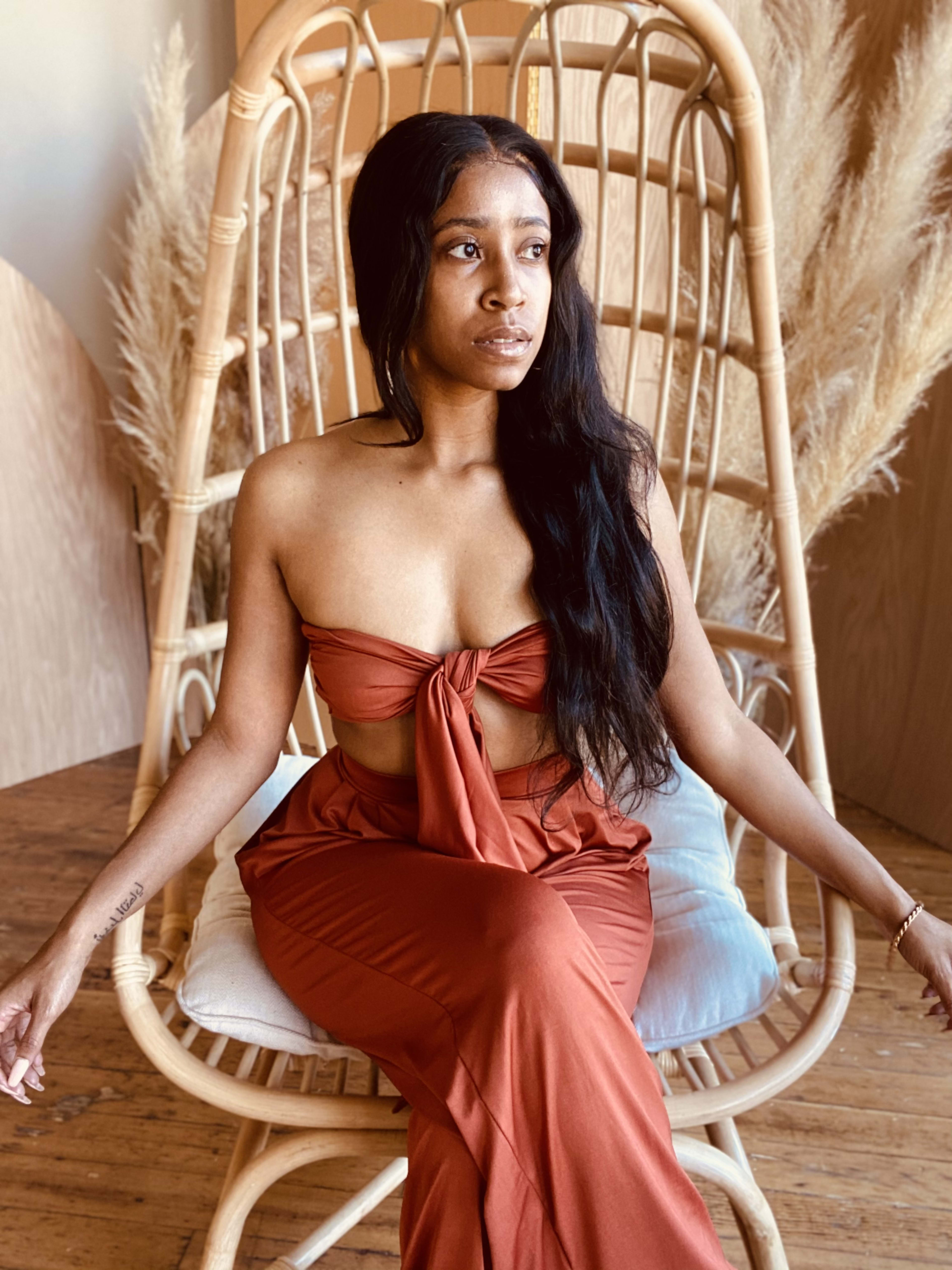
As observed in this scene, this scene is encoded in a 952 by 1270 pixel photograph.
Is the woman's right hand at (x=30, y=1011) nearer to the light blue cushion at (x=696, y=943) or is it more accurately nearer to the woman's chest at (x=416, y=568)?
the woman's chest at (x=416, y=568)

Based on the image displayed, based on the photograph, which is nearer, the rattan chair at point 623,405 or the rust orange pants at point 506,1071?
the rust orange pants at point 506,1071

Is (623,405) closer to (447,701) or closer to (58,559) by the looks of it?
(447,701)

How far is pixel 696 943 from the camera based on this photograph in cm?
124

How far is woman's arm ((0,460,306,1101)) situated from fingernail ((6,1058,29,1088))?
5.3 inches

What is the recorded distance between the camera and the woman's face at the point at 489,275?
1.10 meters

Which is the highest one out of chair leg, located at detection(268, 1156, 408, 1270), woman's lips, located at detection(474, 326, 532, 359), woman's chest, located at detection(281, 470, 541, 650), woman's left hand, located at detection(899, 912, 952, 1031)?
woman's lips, located at detection(474, 326, 532, 359)

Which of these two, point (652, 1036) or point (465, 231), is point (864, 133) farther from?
point (652, 1036)

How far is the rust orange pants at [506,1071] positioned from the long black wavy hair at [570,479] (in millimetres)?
225

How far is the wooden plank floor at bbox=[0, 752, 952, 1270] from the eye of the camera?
1.48 m

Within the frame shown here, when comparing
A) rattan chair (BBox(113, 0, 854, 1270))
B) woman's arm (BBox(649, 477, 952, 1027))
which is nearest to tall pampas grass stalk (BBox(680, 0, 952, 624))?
rattan chair (BBox(113, 0, 854, 1270))

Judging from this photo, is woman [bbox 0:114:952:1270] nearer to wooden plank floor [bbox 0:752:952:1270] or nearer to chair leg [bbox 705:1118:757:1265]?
chair leg [bbox 705:1118:757:1265]

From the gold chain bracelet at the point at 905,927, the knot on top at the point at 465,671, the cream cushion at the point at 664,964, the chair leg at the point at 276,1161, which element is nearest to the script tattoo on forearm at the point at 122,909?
the cream cushion at the point at 664,964

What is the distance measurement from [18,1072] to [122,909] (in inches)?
6.9

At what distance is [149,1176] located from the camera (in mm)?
1603
